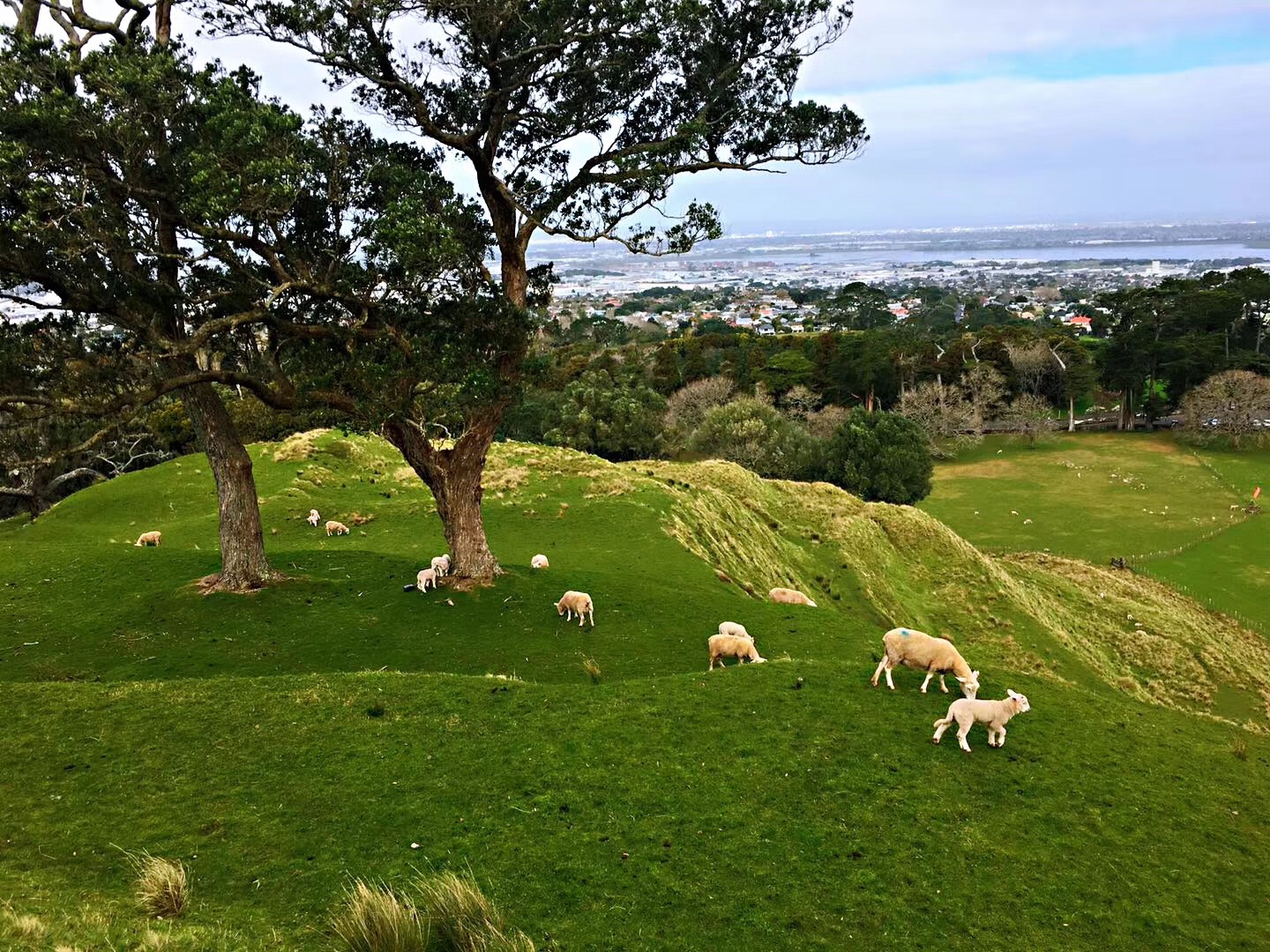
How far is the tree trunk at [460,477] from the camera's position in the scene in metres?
18.5

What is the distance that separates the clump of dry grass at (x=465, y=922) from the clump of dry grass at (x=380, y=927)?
0.58ft

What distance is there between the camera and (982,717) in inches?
472

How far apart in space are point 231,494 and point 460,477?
18.8 ft

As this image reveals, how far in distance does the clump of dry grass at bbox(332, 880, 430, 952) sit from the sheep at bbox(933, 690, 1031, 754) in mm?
8607

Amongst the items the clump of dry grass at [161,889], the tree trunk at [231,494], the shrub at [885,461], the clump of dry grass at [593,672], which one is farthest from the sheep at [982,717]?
the shrub at [885,461]

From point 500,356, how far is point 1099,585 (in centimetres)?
3859

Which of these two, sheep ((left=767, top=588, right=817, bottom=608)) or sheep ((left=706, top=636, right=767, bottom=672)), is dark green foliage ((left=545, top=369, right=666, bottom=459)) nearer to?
sheep ((left=767, top=588, right=817, bottom=608))

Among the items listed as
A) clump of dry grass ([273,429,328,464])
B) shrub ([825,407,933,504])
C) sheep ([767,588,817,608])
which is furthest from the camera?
shrub ([825,407,933,504])

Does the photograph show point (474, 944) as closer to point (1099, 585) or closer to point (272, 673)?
point (272, 673)

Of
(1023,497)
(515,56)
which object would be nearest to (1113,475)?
(1023,497)

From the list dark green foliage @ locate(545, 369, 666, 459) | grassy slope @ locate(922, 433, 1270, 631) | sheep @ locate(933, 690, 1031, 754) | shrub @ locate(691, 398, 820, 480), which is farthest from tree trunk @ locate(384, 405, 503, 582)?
dark green foliage @ locate(545, 369, 666, 459)

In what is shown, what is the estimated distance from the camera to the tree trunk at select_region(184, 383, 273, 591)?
18078 millimetres

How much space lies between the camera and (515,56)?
1509 cm

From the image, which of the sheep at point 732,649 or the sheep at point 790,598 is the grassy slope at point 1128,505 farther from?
the sheep at point 732,649
